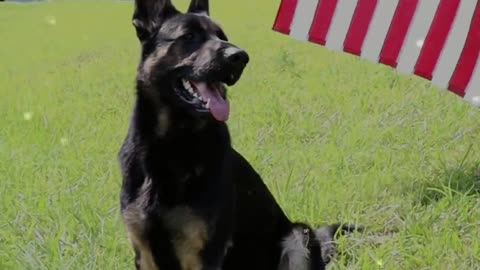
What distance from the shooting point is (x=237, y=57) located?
238cm

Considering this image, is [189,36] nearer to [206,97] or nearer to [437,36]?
[206,97]

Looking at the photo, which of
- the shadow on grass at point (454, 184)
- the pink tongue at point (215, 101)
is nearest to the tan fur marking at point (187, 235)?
the pink tongue at point (215, 101)

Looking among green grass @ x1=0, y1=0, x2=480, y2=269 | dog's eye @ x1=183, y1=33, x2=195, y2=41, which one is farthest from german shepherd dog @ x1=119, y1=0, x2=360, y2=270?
green grass @ x1=0, y1=0, x2=480, y2=269

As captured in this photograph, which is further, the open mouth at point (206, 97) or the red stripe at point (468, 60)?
the red stripe at point (468, 60)

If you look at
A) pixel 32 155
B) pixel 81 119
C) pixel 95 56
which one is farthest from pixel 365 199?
pixel 95 56

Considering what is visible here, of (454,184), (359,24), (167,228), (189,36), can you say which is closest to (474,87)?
(454,184)

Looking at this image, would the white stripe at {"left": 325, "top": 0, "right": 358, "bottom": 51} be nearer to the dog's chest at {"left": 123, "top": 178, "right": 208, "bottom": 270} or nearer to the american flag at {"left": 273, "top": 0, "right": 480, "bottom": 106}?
the american flag at {"left": 273, "top": 0, "right": 480, "bottom": 106}

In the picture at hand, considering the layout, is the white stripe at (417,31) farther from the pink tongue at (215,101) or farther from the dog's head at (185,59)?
the pink tongue at (215,101)

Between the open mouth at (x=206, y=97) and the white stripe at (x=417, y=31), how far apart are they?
2073 millimetres

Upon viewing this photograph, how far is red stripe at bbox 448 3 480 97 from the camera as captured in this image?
13.5 feet

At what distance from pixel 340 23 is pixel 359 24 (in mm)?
122

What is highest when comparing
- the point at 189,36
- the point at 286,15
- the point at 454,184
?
the point at 189,36

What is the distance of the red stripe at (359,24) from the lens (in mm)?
4273

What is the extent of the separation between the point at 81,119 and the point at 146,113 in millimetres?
3545
